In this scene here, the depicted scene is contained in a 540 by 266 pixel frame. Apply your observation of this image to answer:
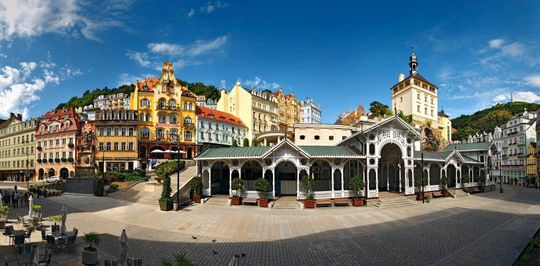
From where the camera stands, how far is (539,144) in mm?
52594

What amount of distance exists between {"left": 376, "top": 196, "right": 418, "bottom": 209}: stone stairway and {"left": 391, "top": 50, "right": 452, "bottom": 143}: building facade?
3572 centimetres

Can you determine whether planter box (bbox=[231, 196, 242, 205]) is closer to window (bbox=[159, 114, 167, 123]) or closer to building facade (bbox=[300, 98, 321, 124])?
window (bbox=[159, 114, 167, 123])

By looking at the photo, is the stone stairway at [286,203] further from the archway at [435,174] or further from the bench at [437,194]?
the archway at [435,174]

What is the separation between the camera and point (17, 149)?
223 feet

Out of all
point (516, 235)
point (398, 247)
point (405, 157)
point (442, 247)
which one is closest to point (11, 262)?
point (398, 247)

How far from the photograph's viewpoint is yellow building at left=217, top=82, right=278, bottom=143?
230ft

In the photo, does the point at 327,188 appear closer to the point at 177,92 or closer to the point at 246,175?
the point at 246,175

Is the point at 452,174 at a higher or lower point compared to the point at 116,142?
lower

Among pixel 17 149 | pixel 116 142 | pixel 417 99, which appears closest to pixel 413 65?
pixel 417 99

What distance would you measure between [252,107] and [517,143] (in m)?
58.9

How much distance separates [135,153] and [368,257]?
165ft

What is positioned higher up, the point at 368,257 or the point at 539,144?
the point at 539,144

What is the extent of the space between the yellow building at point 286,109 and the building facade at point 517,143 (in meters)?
50.1

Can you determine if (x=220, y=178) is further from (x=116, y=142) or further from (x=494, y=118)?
(x=494, y=118)
